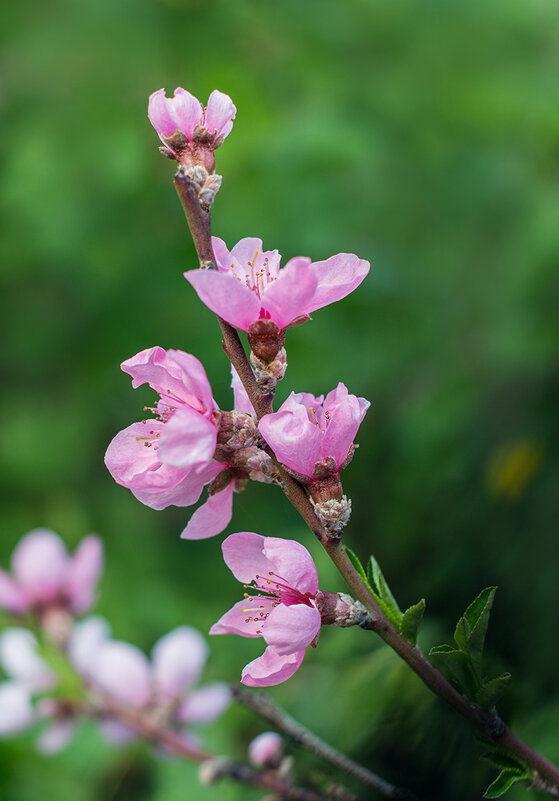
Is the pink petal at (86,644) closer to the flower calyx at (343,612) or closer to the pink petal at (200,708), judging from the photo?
the pink petal at (200,708)

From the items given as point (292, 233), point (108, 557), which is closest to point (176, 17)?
point (292, 233)

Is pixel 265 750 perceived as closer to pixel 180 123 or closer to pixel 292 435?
pixel 292 435

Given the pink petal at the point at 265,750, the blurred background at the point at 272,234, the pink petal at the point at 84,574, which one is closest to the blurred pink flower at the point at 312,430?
the pink petal at the point at 265,750

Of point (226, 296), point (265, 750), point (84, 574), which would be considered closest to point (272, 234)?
point (84, 574)

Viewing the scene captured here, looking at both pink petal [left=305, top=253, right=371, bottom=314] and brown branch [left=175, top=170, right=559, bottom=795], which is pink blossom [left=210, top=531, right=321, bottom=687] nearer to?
brown branch [left=175, top=170, right=559, bottom=795]

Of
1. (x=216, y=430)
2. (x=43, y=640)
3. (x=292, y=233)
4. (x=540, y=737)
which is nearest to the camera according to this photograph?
(x=216, y=430)

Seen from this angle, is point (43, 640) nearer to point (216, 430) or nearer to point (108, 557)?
point (108, 557)

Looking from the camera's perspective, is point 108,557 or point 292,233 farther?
point 108,557
